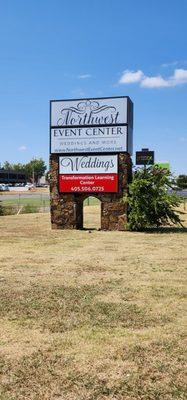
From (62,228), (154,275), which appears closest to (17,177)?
(62,228)

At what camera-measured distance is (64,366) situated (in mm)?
5227

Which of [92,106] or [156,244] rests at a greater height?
[92,106]

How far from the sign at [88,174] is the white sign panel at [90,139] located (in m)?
0.34

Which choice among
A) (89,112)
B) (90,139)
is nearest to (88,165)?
(90,139)

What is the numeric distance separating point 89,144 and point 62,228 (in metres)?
3.77

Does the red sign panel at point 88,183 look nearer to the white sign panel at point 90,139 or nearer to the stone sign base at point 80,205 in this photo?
the stone sign base at point 80,205

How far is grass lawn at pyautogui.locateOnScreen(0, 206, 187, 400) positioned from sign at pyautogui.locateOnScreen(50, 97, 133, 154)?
874cm

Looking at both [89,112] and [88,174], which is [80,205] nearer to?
[88,174]

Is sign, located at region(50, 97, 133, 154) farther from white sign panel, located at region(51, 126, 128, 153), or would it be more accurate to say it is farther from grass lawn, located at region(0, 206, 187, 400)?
grass lawn, located at region(0, 206, 187, 400)

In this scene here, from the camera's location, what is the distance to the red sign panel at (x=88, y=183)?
69.6ft

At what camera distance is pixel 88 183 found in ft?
70.6

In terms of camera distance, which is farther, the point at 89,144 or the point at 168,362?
the point at 89,144

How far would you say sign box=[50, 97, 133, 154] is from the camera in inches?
829

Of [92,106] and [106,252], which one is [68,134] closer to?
[92,106]
